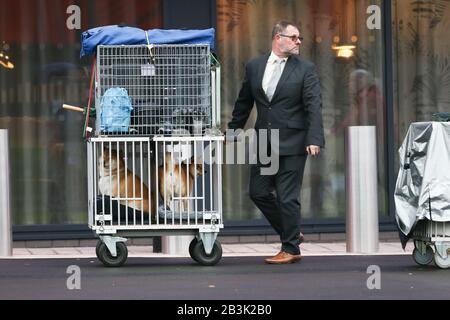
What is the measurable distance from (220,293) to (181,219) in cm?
175

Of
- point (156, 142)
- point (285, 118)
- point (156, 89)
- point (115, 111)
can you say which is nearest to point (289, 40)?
point (285, 118)

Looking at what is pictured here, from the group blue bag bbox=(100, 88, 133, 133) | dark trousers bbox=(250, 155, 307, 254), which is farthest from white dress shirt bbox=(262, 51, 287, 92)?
blue bag bbox=(100, 88, 133, 133)

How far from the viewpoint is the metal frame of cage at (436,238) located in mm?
9523

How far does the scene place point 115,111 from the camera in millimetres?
9758

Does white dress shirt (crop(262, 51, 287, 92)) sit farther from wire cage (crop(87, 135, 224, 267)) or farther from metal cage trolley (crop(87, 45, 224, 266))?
wire cage (crop(87, 135, 224, 267))

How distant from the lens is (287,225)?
32.8 ft

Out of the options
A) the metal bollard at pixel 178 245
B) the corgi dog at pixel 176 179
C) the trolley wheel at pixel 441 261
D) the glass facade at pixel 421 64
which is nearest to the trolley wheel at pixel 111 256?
the corgi dog at pixel 176 179

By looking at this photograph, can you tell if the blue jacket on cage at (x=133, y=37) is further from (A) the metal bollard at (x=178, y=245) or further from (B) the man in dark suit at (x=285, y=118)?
(A) the metal bollard at (x=178, y=245)

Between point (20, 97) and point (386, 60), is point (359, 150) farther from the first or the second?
point (20, 97)

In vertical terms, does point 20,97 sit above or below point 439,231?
above

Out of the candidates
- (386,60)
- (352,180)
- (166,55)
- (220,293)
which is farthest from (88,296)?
(386,60)

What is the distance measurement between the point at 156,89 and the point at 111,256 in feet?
4.67

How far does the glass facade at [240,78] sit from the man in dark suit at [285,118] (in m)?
2.67
